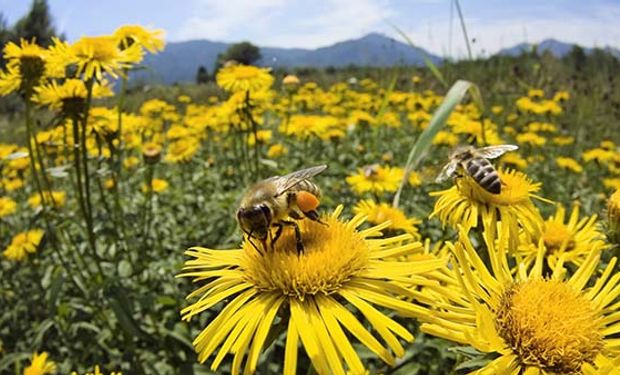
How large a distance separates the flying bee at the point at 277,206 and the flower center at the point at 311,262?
0.02 meters

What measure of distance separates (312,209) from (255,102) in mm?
2722

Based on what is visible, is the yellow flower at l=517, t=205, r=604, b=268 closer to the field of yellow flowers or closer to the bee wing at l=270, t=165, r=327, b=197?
the field of yellow flowers

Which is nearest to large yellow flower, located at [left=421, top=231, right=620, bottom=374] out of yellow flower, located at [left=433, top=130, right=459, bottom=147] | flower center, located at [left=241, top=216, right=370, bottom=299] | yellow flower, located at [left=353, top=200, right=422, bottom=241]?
flower center, located at [left=241, top=216, right=370, bottom=299]

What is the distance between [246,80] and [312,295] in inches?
106

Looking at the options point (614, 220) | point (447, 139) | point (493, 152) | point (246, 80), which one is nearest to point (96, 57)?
point (246, 80)

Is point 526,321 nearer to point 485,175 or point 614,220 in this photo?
point 485,175

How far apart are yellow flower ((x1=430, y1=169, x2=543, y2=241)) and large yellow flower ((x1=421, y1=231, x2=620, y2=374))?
482 mm

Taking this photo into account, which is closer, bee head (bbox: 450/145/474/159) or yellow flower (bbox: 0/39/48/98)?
bee head (bbox: 450/145/474/159)

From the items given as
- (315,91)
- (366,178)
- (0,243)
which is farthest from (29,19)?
(366,178)

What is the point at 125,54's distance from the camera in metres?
2.57

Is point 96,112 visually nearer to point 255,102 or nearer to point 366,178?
point 255,102

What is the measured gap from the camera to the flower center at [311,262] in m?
1.06

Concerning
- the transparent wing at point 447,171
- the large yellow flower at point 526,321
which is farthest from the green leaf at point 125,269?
the large yellow flower at point 526,321

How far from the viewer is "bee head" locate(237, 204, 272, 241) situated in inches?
43.8
